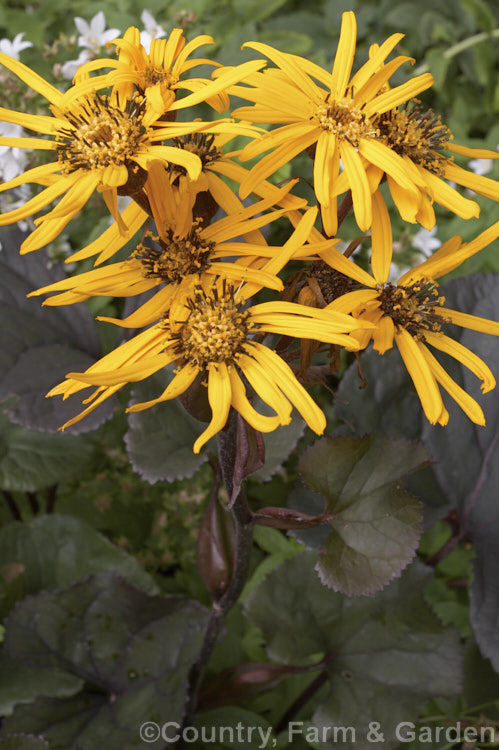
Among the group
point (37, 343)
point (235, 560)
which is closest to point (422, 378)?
point (235, 560)

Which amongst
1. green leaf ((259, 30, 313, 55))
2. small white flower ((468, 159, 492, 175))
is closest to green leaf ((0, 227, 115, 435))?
green leaf ((259, 30, 313, 55))

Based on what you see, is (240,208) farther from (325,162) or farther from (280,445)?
(280,445)

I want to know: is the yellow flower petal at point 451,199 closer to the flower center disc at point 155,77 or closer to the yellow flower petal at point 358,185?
the yellow flower petal at point 358,185

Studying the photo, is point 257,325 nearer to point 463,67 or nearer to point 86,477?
point 86,477

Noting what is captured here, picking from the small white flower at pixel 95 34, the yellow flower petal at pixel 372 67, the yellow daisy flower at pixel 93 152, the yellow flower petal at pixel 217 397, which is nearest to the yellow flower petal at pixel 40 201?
the yellow daisy flower at pixel 93 152

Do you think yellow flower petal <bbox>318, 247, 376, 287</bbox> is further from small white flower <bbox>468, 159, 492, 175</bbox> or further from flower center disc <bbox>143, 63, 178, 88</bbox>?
small white flower <bbox>468, 159, 492, 175</bbox>
